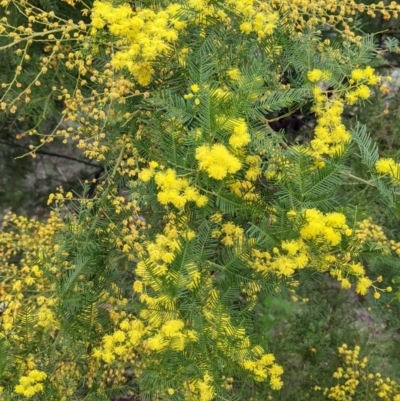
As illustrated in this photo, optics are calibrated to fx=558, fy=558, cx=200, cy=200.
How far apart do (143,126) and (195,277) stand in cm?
56

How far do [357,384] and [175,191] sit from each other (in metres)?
1.78

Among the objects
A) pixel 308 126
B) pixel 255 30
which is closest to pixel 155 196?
pixel 255 30

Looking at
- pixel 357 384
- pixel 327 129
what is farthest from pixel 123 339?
pixel 357 384

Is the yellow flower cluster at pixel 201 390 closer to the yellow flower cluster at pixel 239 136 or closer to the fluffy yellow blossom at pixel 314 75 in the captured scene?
the yellow flower cluster at pixel 239 136

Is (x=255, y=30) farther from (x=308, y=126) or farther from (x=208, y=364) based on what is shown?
(x=308, y=126)

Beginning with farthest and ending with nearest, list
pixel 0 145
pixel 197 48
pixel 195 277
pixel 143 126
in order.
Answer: pixel 0 145 → pixel 143 126 → pixel 197 48 → pixel 195 277

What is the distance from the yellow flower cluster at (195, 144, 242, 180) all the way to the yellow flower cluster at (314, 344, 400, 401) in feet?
5.33

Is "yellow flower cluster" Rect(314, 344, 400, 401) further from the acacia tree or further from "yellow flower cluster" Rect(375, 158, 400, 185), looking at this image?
"yellow flower cluster" Rect(375, 158, 400, 185)

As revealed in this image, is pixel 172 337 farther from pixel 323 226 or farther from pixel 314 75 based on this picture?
pixel 314 75

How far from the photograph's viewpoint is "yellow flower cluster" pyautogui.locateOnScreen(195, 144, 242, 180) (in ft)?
4.10

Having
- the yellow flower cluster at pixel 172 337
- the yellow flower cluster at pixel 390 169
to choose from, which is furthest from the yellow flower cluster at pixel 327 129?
the yellow flower cluster at pixel 172 337

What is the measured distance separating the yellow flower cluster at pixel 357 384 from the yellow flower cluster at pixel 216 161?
163cm

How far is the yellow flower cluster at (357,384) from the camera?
2512 millimetres

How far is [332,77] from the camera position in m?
1.60
